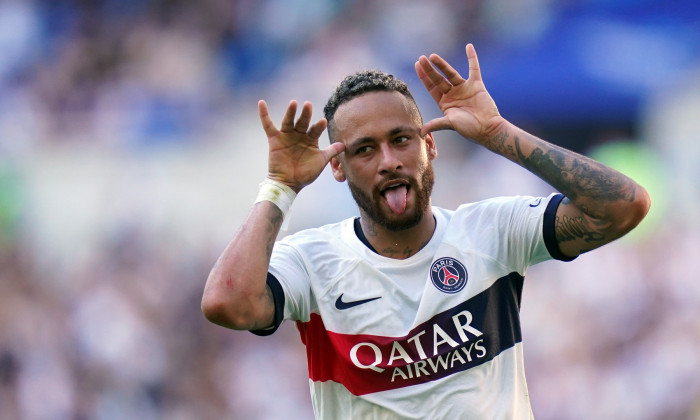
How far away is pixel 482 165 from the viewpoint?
806 centimetres

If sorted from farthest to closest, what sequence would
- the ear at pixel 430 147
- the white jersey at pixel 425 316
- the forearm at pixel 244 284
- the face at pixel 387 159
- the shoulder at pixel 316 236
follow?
the ear at pixel 430 147
the shoulder at pixel 316 236
the face at pixel 387 159
the white jersey at pixel 425 316
the forearm at pixel 244 284

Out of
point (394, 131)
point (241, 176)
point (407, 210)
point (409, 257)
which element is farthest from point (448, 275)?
point (241, 176)

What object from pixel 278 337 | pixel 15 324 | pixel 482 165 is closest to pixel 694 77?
pixel 482 165

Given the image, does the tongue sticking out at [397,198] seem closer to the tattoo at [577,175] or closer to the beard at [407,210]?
the beard at [407,210]

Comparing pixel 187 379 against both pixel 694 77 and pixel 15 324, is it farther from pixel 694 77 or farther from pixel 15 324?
pixel 694 77

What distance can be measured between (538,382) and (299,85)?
3695 millimetres

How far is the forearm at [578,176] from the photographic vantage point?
3184 millimetres

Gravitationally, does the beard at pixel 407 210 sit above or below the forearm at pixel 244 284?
above

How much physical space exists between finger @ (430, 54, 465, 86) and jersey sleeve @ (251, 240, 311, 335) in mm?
958

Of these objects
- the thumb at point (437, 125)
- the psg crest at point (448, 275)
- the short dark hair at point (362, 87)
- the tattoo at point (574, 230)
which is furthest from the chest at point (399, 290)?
the short dark hair at point (362, 87)

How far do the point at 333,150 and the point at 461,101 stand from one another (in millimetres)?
567

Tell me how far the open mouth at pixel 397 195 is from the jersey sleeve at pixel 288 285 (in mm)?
449

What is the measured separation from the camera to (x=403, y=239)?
11.9 feet

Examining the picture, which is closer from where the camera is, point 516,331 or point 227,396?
point 516,331
